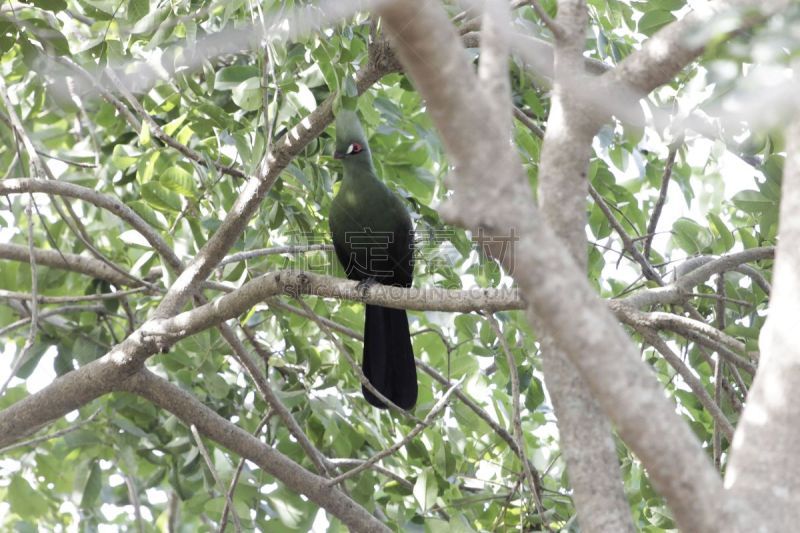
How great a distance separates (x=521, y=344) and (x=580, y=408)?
190 centimetres

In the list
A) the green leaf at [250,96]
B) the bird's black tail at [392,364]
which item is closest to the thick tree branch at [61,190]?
the green leaf at [250,96]

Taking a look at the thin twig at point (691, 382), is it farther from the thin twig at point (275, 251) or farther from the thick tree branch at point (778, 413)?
the thin twig at point (275, 251)

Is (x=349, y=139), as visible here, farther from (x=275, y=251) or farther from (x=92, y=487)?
(x=92, y=487)

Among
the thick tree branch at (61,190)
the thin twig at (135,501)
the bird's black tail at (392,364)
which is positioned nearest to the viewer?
the thick tree branch at (61,190)

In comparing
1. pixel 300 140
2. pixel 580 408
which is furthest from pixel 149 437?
pixel 580 408

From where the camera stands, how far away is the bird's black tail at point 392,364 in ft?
12.0

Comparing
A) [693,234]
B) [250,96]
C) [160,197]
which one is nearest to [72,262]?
[160,197]

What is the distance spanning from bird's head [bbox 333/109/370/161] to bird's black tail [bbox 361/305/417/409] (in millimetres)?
707

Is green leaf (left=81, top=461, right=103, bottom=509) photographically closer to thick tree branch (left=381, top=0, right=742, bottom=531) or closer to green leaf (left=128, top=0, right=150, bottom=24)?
green leaf (left=128, top=0, right=150, bottom=24)

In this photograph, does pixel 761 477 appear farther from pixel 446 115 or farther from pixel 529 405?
pixel 529 405

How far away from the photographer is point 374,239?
3914 mm

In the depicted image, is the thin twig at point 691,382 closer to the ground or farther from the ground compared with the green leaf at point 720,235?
closer to the ground

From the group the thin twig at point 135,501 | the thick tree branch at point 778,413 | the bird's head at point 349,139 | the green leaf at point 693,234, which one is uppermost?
the bird's head at point 349,139

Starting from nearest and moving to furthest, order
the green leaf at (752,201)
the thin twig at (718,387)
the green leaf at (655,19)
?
the thin twig at (718,387)
the green leaf at (752,201)
the green leaf at (655,19)
